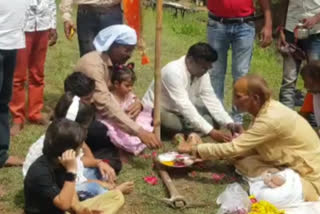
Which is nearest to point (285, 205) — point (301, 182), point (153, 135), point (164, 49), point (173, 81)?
point (301, 182)

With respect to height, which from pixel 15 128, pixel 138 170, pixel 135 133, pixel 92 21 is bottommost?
pixel 138 170

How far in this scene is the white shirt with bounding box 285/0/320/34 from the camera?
568cm

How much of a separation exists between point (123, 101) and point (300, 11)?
6.18 feet

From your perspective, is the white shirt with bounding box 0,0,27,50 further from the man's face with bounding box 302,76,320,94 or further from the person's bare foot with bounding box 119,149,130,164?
the man's face with bounding box 302,76,320,94

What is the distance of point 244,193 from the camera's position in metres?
4.62

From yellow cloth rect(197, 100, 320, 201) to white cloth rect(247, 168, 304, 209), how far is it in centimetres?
6

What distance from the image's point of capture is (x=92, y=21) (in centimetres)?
583

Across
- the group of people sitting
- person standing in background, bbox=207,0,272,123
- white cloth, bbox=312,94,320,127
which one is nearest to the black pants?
the group of people sitting

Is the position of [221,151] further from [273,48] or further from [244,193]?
[273,48]

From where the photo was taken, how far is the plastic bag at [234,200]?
429 centimetres

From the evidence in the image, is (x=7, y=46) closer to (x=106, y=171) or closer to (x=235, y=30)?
(x=106, y=171)

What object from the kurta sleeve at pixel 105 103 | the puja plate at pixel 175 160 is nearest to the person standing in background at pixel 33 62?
the kurta sleeve at pixel 105 103

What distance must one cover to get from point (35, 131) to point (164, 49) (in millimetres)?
4533

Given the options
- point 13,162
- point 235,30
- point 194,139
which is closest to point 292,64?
point 235,30
